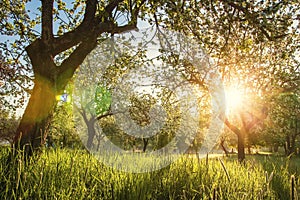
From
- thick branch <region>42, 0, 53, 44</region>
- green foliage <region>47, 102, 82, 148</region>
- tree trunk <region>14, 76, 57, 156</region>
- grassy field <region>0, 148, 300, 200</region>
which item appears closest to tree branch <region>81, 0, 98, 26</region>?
thick branch <region>42, 0, 53, 44</region>

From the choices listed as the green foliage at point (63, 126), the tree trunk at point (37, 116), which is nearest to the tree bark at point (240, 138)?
the tree trunk at point (37, 116)

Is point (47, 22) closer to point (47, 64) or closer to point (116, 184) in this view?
point (47, 64)

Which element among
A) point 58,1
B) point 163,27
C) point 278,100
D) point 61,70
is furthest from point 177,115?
point 61,70

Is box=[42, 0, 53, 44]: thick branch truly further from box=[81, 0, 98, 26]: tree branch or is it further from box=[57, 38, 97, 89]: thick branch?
box=[81, 0, 98, 26]: tree branch

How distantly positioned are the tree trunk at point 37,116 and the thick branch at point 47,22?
42.4 inches

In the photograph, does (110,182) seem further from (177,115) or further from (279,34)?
(177,115)

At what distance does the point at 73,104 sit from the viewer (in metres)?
36.2

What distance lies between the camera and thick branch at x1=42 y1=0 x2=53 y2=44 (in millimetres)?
6895

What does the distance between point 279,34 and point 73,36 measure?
18.5 ft

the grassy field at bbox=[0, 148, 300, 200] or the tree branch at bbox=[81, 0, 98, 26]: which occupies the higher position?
the tree branch at bbox=[81, 0, 98, 26]

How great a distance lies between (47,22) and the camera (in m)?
6.96

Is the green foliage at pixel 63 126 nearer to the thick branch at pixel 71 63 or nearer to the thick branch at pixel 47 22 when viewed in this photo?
the thick branch at pixel 71 63

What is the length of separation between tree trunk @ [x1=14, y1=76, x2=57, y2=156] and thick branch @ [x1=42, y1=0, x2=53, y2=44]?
1077 millimetres

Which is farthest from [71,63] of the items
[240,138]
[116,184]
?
[240,138]
